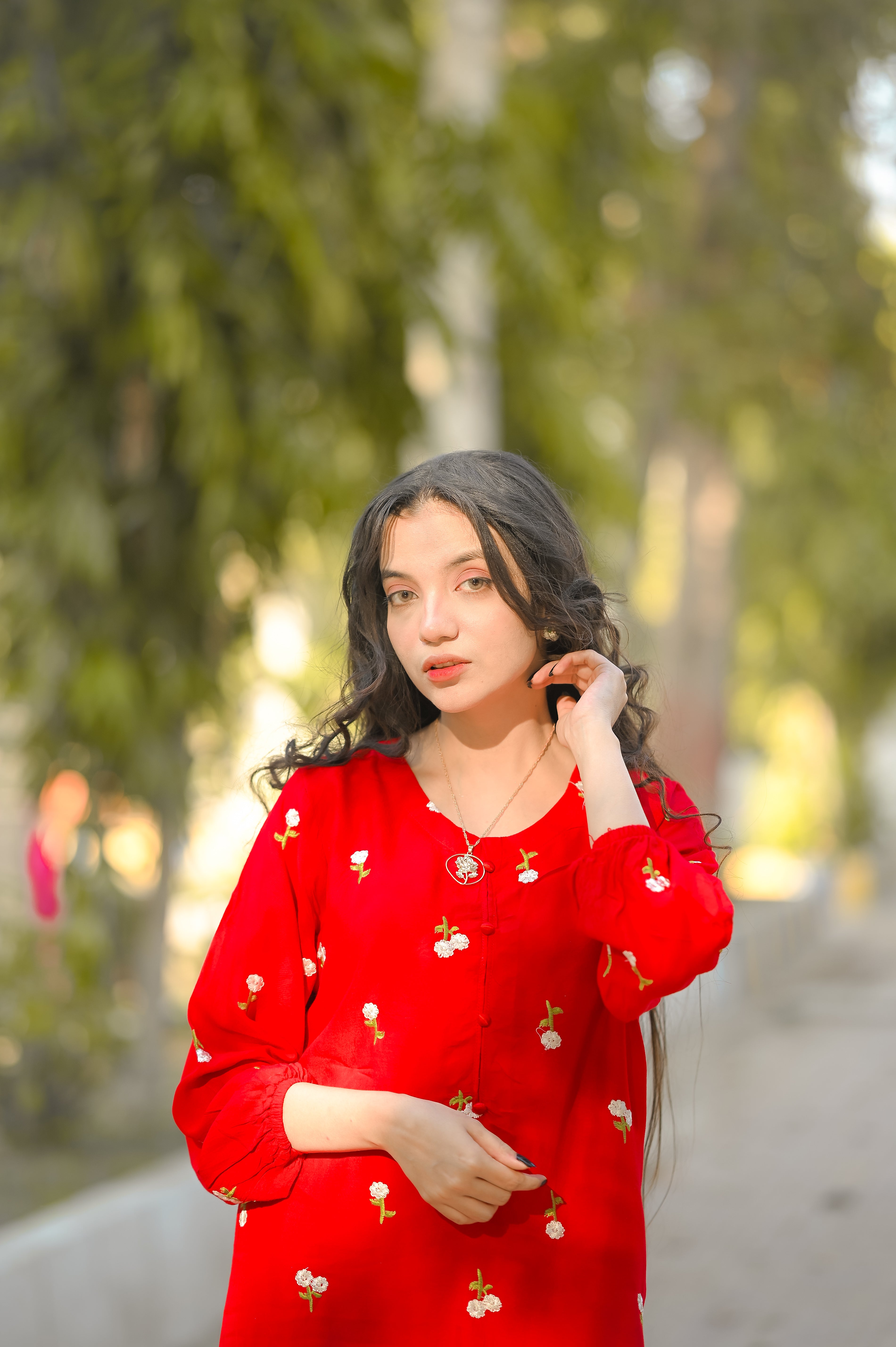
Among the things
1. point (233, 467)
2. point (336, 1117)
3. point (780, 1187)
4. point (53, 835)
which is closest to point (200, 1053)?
point (336, 1117)

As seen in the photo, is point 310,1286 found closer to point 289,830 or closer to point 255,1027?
point 255,1027

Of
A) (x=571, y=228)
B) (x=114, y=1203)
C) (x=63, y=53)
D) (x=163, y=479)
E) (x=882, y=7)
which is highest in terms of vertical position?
(x=882, y=7)

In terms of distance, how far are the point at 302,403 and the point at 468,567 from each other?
3.32 meters

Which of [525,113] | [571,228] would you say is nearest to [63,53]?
[525,113]

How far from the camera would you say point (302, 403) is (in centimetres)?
479

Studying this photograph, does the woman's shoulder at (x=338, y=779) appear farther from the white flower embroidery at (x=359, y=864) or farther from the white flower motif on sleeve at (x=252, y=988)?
the white flower motif on sleeve at (x=252, y=988)

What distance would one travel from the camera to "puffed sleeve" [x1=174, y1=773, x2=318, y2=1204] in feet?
4.96

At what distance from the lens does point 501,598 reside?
1608 millimetres

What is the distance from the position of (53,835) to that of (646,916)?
4207mm

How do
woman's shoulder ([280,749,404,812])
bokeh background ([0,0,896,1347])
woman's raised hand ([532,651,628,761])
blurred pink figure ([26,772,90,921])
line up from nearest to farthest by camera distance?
woman's raised hand ([532,651,628,761]) < woman's shoulder ([280,749,404,812]) < bokeh background ([0,0,896,1347]) < blurred pink figure ([26,772,90,921])

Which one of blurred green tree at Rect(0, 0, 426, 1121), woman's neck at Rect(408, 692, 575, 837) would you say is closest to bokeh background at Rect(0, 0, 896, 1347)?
blurred green tree at Rect(0, 0, 426, 1121)

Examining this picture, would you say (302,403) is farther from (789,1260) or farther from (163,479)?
(789,1260)

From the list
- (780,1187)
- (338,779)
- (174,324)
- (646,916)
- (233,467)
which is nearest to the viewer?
(646,916)

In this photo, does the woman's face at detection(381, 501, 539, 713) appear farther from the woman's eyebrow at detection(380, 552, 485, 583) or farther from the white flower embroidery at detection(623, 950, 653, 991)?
the white flower embroidery at detection(623, 950, 653, 991)
